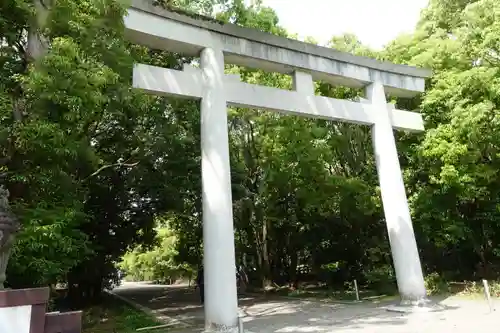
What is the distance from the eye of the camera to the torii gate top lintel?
26.6 feet

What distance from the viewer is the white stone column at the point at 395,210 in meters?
10.0

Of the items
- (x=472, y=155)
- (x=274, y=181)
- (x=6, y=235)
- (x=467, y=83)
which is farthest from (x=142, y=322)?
(x=467, y=83)

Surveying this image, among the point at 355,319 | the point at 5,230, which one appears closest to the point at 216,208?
the point at 5,230

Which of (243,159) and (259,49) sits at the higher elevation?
(259,49)

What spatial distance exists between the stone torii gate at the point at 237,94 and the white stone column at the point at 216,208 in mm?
19

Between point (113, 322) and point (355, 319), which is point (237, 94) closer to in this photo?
point (355, 319)

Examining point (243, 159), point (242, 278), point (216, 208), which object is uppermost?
point (243, 159)

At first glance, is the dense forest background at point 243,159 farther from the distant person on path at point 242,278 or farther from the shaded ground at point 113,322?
the shaded ground at point 113,322

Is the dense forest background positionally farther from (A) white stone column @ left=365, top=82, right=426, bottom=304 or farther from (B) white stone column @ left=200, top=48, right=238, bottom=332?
(A) white stone column @ left=365, top=82, right=426, bottom=304

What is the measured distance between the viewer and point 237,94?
29.0 ft

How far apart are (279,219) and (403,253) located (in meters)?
8.36

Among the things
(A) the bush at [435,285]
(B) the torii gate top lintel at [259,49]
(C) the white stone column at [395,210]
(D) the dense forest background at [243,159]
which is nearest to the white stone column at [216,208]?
(B) the torii gate top lintel at [259,49]

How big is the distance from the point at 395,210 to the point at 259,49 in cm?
544

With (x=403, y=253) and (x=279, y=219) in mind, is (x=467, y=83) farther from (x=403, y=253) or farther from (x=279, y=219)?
(x=279, y=219)
